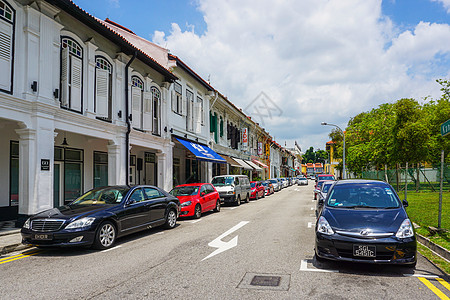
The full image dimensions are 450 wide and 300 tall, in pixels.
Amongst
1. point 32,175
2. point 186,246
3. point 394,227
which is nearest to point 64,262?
point 186,246

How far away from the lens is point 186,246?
8.16m

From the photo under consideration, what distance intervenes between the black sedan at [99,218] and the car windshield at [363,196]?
200 inches

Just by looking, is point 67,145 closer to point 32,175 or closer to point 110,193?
point 32,175

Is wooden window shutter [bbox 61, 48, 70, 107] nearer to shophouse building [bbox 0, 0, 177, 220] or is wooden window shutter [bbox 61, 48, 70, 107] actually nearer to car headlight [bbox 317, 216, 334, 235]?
shophouse building [bbox 0, 0, 177, 220]

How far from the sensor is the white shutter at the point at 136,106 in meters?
16.8

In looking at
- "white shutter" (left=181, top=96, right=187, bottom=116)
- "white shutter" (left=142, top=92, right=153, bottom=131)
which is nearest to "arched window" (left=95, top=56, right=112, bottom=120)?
"white shutter" (left=142, top=92, right=153, bottom=131)

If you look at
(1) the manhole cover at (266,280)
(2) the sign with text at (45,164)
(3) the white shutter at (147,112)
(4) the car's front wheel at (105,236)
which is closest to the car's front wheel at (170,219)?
(4) the car's front wheel at (105,236)

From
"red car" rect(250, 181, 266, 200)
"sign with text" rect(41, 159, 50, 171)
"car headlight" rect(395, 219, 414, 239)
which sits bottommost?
"red car" rect(250, 181, 266, 200)

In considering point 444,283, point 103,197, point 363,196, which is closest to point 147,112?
point 103,197

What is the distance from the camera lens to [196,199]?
14.2 metres

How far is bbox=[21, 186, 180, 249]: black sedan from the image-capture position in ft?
24.4

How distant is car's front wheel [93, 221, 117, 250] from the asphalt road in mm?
210

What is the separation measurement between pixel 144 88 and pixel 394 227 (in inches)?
587

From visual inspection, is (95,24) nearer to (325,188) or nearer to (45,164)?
(45,164)
